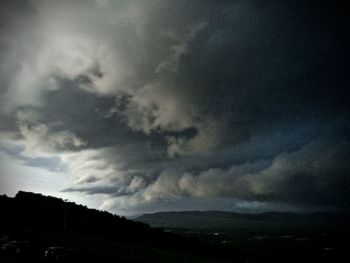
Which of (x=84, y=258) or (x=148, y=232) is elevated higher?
(x=148, y=232)

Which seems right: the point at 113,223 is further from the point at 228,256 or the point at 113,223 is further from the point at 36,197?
Result: the point at 228,256

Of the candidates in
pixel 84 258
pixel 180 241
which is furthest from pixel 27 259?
pixel 180 241

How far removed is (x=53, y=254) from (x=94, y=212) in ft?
303

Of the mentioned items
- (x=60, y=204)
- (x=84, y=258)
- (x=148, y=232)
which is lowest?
(x=84, y=258)

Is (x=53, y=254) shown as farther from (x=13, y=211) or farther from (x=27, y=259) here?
(x=13, y=211)

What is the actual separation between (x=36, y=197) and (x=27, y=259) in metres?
82.6

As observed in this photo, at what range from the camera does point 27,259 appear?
3581 centimetres

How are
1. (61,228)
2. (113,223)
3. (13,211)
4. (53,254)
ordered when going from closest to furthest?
(53,254)
(13,211)
(61,228)
(113,223)

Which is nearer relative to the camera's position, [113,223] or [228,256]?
[113,223]

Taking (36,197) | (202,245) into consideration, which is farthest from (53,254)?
(202,245)

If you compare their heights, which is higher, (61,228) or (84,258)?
(61,228)

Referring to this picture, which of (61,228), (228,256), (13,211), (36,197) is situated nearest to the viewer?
(13,211)

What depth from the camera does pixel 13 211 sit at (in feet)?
314

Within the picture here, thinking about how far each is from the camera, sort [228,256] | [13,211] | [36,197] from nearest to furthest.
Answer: [13,211]
[36,197]
[228,256]
